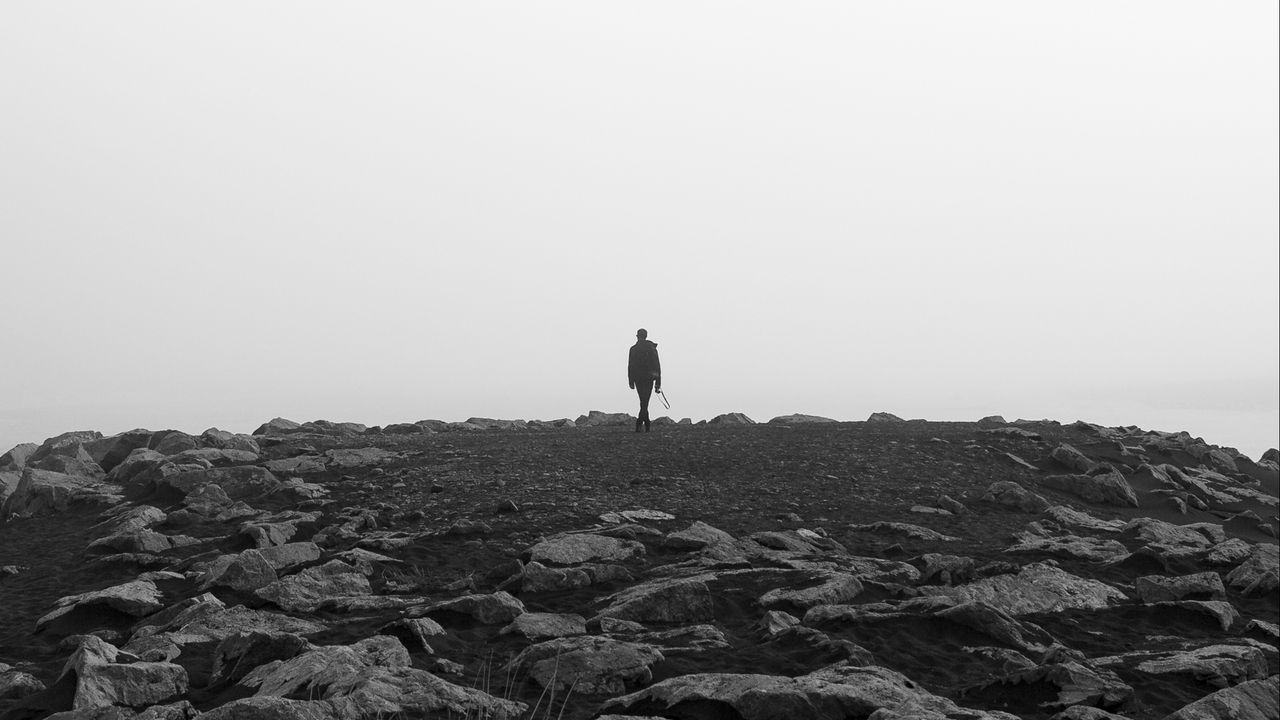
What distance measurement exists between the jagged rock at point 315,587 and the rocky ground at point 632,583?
0.04 m

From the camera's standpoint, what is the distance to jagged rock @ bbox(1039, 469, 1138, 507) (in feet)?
70.4

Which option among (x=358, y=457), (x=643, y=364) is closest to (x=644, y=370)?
(x=643, y=364)

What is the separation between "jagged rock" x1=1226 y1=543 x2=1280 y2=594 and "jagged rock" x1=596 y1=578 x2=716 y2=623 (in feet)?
28.7

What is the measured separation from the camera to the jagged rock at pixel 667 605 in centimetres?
1188

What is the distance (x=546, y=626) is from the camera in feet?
37.8

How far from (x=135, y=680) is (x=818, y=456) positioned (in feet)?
52.5

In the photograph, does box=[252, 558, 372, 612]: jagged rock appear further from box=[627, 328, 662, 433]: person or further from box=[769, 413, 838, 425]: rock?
box=[769, 413, 838, 425]: rock

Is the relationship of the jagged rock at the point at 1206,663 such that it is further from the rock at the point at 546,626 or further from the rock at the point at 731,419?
the rock at the point at 731,419

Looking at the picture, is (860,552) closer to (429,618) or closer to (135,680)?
(429,618)

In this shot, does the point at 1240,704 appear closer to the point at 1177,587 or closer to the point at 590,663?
the point at 1177,587

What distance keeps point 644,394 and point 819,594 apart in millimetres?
15466

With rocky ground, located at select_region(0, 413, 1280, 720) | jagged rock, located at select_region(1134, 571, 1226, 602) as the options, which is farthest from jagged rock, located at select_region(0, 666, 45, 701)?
jagged rock, located at select_region(1134, 571, 1226, 602)

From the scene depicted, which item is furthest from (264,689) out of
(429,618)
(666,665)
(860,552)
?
(860,552)

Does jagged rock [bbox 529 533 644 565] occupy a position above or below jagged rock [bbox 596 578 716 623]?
above
